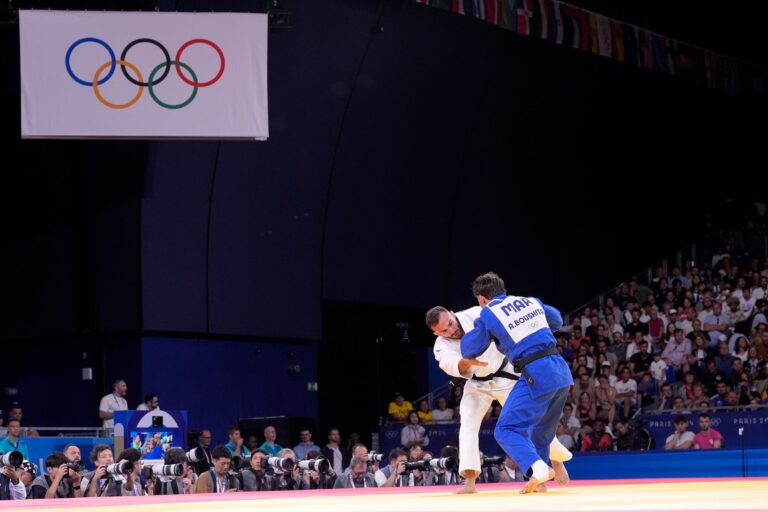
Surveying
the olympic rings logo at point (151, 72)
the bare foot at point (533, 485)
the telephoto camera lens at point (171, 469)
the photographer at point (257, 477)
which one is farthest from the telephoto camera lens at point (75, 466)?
the bare foot at point (533, 485)

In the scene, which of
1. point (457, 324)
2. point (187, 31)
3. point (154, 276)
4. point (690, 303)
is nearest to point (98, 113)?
point (187, 31)

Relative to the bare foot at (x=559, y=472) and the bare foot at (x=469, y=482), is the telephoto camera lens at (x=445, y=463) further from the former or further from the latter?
the bare foot at (x=469, y=482)

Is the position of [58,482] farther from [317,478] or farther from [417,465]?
[417,465]

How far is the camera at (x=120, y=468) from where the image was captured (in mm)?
12625

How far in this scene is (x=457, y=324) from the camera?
9984 mm

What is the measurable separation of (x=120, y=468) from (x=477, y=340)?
4.86m

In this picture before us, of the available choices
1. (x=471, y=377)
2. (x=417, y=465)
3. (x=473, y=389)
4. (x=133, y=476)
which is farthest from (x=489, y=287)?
(x=133, y=476)

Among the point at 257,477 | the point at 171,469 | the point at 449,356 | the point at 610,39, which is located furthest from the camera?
the point at 610,39

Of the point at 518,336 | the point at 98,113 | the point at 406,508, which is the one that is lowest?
the point at 406,508

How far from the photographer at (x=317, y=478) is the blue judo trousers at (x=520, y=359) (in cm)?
594

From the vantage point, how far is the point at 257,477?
48.6 feet

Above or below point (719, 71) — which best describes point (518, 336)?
below

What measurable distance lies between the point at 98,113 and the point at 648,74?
13132 millimetres

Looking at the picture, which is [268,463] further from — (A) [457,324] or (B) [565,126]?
(B) [565,126]
